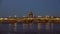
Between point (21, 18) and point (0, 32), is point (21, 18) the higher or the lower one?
the higher one

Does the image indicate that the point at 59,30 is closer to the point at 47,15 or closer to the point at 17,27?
the point at 47,15

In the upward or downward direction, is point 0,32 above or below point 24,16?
below

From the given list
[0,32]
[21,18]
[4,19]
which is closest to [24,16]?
[21,18]

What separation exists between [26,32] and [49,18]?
650 millimetres

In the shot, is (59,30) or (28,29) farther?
(28,29)

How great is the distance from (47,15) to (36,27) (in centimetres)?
91

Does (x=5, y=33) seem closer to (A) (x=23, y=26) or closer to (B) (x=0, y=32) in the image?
(B) (x=0, y=32)

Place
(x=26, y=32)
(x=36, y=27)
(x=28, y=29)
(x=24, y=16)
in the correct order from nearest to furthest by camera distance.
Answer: (x=24, y=16)
(x=26, y=32)
(x=28, y=29)
(x=36, y=27)

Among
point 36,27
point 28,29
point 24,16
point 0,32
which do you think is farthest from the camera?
point 36,27

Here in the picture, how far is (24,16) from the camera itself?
2.89 m


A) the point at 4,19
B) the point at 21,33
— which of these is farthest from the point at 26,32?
the point at 4,19

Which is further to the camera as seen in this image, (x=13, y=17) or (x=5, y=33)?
(x=5, y=33)

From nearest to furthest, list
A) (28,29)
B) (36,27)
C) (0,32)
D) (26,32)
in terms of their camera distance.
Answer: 1. (0,32)
2. (26,32)
3. (28,29)
4. (36,27)

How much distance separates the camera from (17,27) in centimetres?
366
